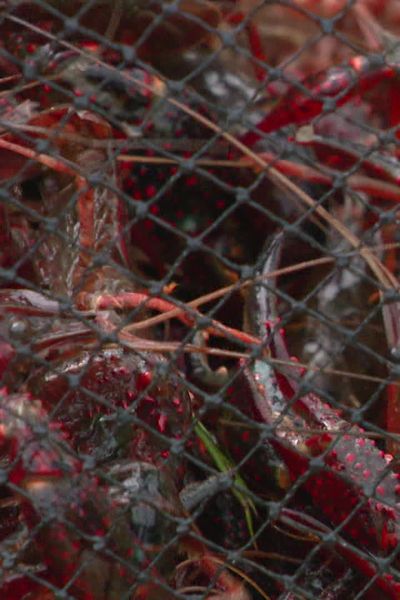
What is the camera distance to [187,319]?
3.86 ft

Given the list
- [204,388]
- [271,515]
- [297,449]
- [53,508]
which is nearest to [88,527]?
[53,508]

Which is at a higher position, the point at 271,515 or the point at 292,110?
the point at 292,110

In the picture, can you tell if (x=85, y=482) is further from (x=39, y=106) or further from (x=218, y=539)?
(x=39, y=106)

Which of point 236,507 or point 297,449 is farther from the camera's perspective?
point 236,507

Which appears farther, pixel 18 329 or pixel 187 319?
pixel 187 319

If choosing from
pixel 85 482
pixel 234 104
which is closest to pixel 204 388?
pixel 85 482

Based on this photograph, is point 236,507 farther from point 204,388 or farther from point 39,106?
point 39,106

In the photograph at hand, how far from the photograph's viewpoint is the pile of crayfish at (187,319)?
0.94 m

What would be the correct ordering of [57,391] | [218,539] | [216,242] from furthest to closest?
[216,242], [218,539], [57,391]

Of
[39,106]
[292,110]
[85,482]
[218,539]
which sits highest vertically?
[292,110]

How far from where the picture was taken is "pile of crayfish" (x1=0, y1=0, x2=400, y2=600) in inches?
37.1

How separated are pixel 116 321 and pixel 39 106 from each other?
1.02 feet

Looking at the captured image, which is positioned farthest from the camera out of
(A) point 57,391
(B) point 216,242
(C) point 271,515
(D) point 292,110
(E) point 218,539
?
(B) point 216,242

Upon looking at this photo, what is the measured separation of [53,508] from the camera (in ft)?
3.07
